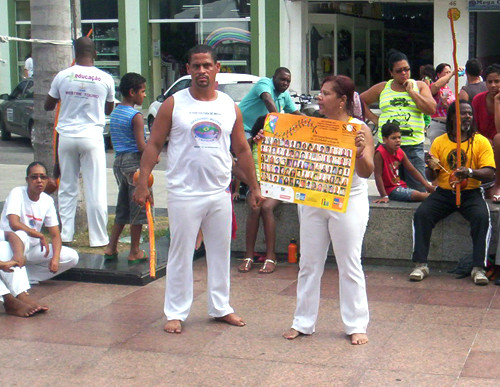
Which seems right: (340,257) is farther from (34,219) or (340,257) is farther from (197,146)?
(34,219)

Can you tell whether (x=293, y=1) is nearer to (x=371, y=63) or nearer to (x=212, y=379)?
(x=371, y=63)

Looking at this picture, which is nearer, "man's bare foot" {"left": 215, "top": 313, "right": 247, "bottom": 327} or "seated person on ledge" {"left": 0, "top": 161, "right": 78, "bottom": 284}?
"man's bare foot" {"left": 215, "top": 313, "right": 247, "bottom": 327}

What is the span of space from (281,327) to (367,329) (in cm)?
58

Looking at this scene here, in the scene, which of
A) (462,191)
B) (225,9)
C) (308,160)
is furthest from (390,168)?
(225,9)

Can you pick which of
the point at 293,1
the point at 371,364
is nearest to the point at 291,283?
the point at 371,364

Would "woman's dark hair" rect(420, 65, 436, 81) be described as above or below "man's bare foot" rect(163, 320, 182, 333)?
above

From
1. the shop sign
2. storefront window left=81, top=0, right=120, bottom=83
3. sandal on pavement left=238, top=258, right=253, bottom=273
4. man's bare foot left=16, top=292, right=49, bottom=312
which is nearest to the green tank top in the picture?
sandal on pavement left=238, top=258, right=253, bottom=273

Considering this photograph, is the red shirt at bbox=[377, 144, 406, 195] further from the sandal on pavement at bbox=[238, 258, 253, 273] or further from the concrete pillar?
the concrete pillar

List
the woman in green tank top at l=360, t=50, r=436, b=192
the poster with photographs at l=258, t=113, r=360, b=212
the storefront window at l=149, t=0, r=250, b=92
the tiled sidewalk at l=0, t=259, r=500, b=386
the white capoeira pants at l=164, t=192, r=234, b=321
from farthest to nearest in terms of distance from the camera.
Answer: the storefront window at l=149, t=0, r=250, b=92
the woman in green tank top at l=360, t=50, r=436, b=192
the white capoeira pants at l=164, t=192, r=234, b=321
the poster with photographs at l=258, t=113, r=360, b=212
the tiled sidewalk at l=0, t=259, r=500, b=386

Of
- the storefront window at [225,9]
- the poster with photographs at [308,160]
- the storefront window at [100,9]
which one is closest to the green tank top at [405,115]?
the poster with photographs at [308,160]

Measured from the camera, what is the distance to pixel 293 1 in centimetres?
2323

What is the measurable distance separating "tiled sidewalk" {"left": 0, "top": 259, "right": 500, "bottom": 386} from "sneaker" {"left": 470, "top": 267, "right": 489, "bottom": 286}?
6cm

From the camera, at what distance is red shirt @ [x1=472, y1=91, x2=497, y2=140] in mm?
8180

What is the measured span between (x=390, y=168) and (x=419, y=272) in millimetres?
1126
